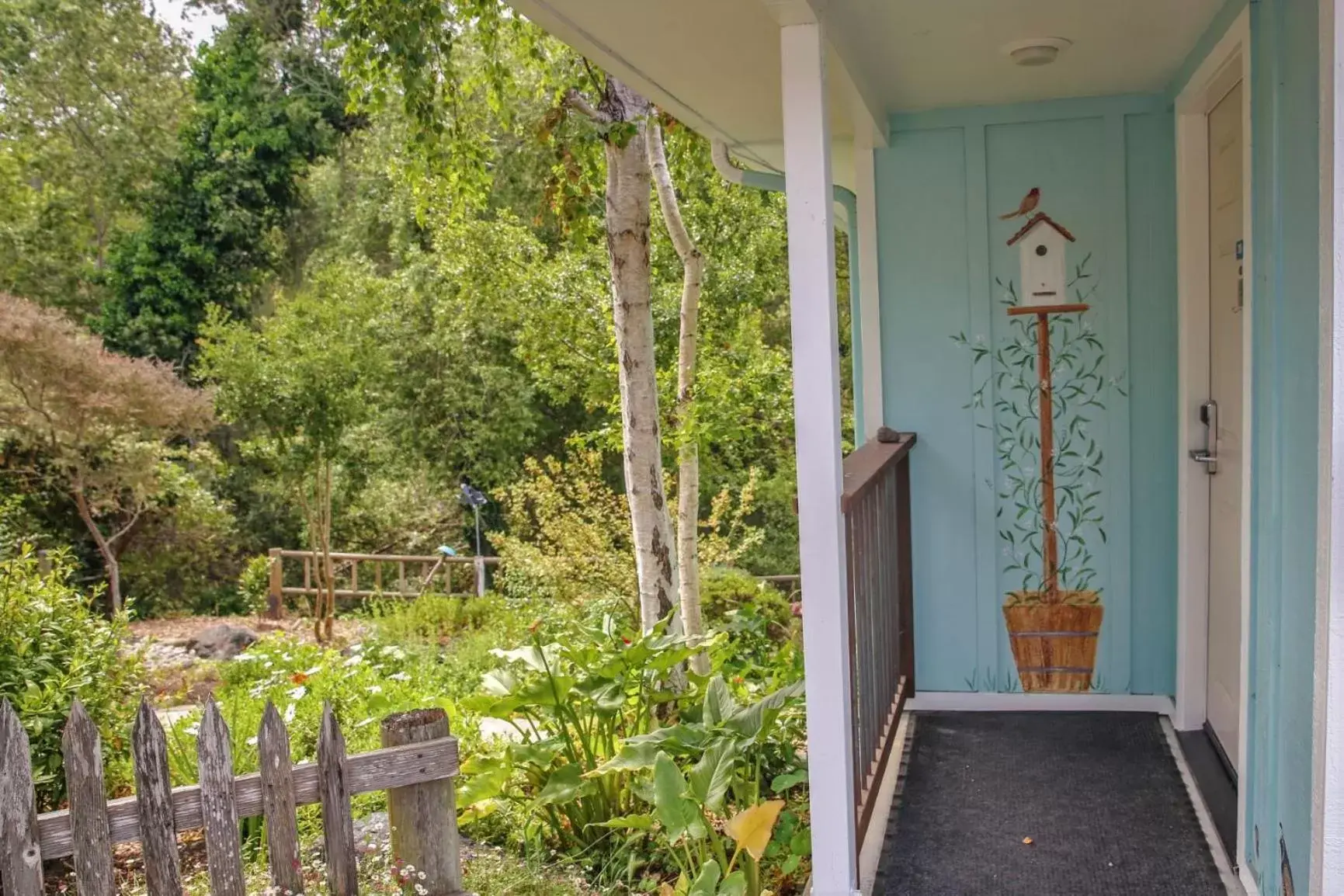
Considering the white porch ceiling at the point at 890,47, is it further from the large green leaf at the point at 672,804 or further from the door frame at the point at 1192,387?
the large green leaf at the point at 672,804

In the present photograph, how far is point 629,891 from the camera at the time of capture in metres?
3.17

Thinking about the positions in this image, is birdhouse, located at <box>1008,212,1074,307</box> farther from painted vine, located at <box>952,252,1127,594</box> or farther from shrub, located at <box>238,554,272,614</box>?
shrub, located at <box>238,554,272,614</box>

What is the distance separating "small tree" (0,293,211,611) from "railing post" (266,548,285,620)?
1298 mm

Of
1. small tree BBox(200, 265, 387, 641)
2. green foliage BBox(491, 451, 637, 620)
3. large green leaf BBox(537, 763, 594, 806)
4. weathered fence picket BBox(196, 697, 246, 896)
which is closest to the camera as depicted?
weathered fence picket BBox(196, 697, 246, 896)

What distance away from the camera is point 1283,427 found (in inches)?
78.3

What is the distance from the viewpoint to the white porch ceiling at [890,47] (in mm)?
2502

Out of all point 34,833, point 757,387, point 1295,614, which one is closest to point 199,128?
point 757,387

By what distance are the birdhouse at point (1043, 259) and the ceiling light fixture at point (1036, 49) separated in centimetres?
70

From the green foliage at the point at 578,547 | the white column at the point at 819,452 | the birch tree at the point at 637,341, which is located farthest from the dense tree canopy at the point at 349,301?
the white column at the point at 819,452

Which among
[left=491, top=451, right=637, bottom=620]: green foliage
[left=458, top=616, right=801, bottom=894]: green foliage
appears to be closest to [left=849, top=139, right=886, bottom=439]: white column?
[left=458, top=616, right=801, bottom=894]: green foliage

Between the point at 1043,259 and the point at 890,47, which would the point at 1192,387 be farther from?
the point at 890,47

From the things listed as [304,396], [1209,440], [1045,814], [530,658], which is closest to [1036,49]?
[1209,440]

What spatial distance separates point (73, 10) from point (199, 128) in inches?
83.1

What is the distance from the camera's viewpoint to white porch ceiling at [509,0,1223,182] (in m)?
2.50
